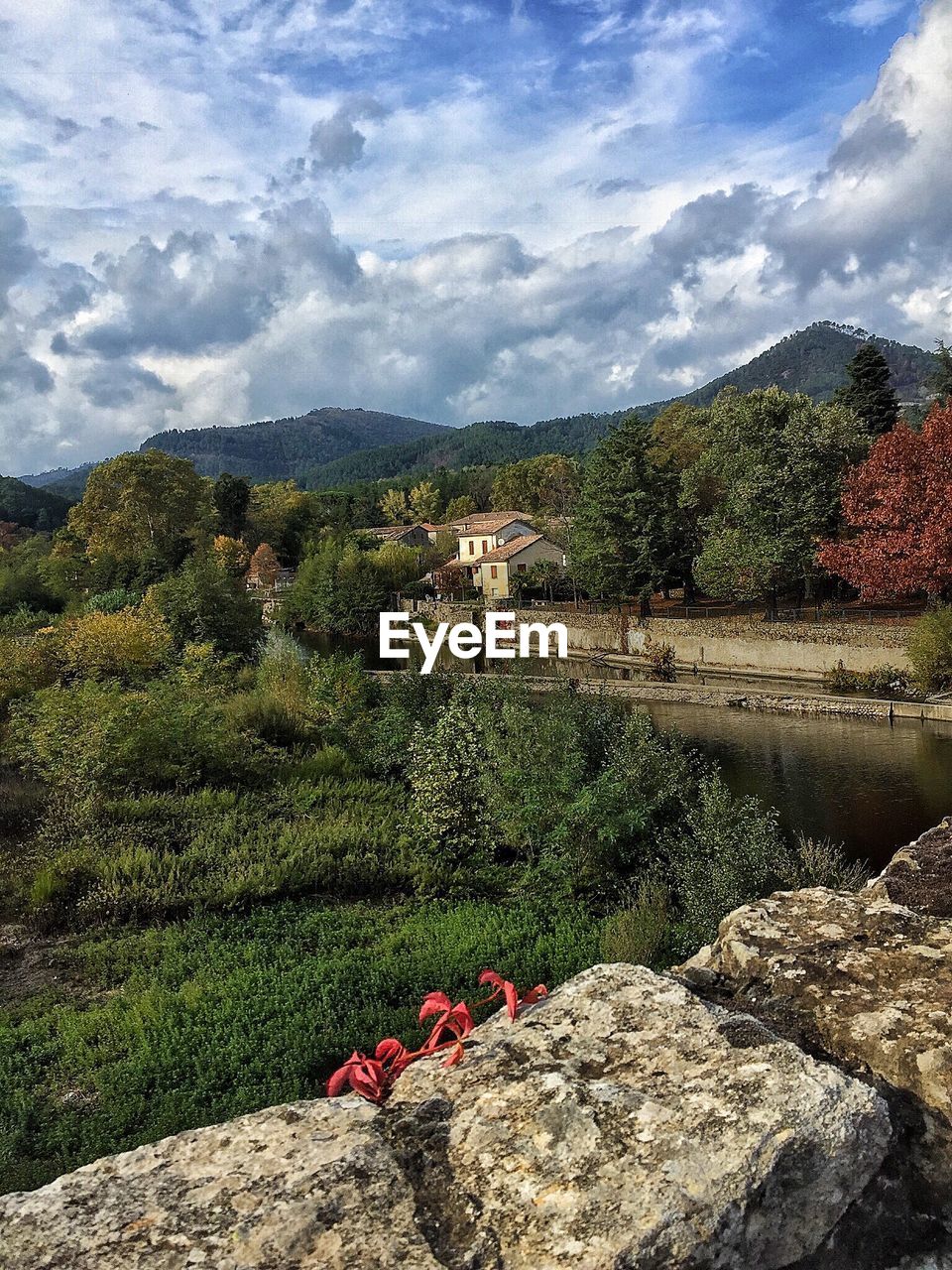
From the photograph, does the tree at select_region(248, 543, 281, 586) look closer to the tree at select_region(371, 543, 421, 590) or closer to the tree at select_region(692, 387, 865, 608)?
the tree at select_region(371, 543, 421, 590)

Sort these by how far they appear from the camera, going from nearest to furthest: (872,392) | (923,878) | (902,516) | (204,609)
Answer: (923,878) < (902,516) < (204,609) < (872,392)

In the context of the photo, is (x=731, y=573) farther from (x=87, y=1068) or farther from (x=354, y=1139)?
(x=354, y=1139)

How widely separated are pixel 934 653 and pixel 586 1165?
87.8ft

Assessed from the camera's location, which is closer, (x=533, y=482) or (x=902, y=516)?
(x=902, y=516)

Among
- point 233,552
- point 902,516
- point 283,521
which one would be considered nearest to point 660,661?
point 902,516

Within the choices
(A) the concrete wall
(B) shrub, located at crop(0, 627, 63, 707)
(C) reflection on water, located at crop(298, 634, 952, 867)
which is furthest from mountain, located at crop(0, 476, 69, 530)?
(C) reflection on water, located at crop(298, 634, 952, 867)

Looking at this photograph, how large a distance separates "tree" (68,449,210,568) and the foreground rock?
2067 inches

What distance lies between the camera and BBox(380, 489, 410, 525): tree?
3711 inches

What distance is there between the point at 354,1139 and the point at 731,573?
32763 millimetres

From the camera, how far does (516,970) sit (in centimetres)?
798

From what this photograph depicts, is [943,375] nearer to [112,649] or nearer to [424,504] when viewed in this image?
[112,649]

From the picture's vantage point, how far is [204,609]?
2886 centimetres

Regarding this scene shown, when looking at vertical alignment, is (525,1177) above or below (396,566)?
below

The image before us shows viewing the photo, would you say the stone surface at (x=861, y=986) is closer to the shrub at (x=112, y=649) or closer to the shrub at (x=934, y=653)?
the shrub at (x=112, y=649)
